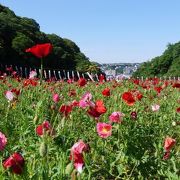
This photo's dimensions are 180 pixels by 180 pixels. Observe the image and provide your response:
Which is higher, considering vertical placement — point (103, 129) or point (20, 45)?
point (20, 45)

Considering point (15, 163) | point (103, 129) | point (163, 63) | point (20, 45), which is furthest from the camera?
point (163, 63)

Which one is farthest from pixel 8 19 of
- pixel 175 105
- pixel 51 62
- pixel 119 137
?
pixel 119 137

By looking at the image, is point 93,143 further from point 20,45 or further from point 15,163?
point 20,45

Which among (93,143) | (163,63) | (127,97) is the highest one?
(127,97)

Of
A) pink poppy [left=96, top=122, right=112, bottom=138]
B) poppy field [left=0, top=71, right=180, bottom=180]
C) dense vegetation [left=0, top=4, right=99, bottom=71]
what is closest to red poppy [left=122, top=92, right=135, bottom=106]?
poppy field [left=0, top=71, right=180, bottom=180]

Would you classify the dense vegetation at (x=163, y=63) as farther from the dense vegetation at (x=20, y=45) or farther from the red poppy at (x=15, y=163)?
the red poppy at (x=15, y=163)

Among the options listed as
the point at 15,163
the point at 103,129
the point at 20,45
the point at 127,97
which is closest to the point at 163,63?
the point at 20,45

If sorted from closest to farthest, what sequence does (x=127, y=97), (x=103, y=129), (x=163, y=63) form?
(x=103, y=129), (x=127, y=97), (x=163, y=63)

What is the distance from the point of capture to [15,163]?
1757 mm

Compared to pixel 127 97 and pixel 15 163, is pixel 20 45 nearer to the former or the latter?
pixel 127 97

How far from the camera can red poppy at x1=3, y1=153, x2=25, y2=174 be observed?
5.73 feet

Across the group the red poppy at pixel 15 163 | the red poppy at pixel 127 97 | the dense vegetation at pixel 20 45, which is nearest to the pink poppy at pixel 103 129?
the red poppy at pixel 127 97

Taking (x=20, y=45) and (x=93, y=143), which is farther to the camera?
(x=20, y=45)

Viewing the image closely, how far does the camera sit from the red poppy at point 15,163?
1745mm
